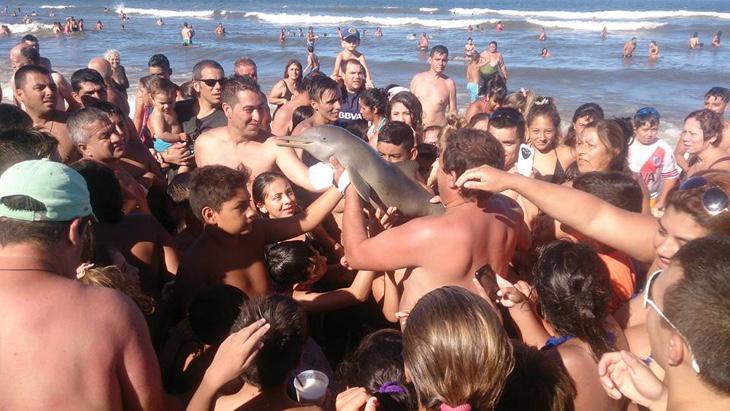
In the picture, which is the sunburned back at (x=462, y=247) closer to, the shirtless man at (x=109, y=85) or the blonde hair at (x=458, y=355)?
the blonde hair at (x=458, y=355)

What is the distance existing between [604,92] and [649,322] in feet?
54.7

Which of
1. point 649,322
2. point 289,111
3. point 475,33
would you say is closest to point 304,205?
point 289,111

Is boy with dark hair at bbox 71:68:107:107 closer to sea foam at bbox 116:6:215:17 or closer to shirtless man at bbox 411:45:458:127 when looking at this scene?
shirtless man at bbox 411:45:458:127

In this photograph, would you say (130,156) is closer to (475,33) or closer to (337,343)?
(337,343)

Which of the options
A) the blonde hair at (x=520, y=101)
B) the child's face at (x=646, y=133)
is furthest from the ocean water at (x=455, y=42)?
the child's face at (x=646, y=133)

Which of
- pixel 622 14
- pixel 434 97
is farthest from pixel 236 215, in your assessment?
→ pixel 622 14

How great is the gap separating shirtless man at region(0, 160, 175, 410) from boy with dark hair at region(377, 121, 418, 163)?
7.13 feet

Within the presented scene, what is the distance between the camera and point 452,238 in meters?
2.75

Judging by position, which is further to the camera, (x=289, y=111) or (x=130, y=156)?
(x=289, y=111)

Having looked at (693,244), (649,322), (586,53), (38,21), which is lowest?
(38,21)

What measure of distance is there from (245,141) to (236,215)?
163 cm

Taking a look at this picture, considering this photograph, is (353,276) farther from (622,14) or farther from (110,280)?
(622,14)

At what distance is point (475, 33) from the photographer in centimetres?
3159

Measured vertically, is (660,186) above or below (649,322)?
below
